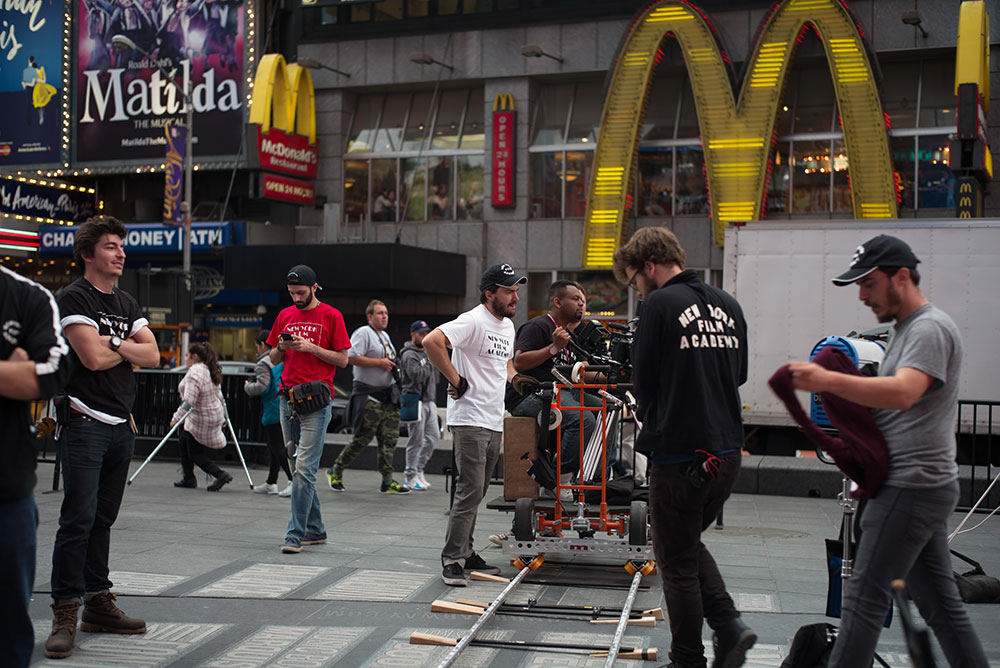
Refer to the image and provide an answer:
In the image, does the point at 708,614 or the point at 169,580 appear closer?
the point at 708,614

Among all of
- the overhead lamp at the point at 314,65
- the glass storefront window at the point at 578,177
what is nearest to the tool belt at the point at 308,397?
the glass storefront window at the point at 578,177

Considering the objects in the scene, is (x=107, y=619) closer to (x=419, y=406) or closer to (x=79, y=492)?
(x=79, y=492)

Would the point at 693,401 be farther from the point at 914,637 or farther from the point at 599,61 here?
the point at 599,61

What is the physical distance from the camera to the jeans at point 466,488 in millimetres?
7617

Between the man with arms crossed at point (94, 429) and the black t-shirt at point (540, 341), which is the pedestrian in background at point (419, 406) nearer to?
the black t-shirt at point (540, 341)

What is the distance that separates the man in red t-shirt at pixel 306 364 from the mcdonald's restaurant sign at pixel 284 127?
18552 mm

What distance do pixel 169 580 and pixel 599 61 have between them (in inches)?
829

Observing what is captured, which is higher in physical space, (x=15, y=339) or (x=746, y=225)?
(x=746, y=225)

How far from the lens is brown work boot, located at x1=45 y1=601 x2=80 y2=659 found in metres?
5.68

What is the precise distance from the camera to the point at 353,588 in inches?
293

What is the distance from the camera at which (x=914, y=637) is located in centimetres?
348

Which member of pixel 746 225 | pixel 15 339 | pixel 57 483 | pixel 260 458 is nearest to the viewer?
pixel 15 339

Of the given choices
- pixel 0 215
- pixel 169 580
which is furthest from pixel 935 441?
pixel 0 215

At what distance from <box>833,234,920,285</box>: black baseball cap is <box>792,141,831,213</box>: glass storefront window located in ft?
69.5
